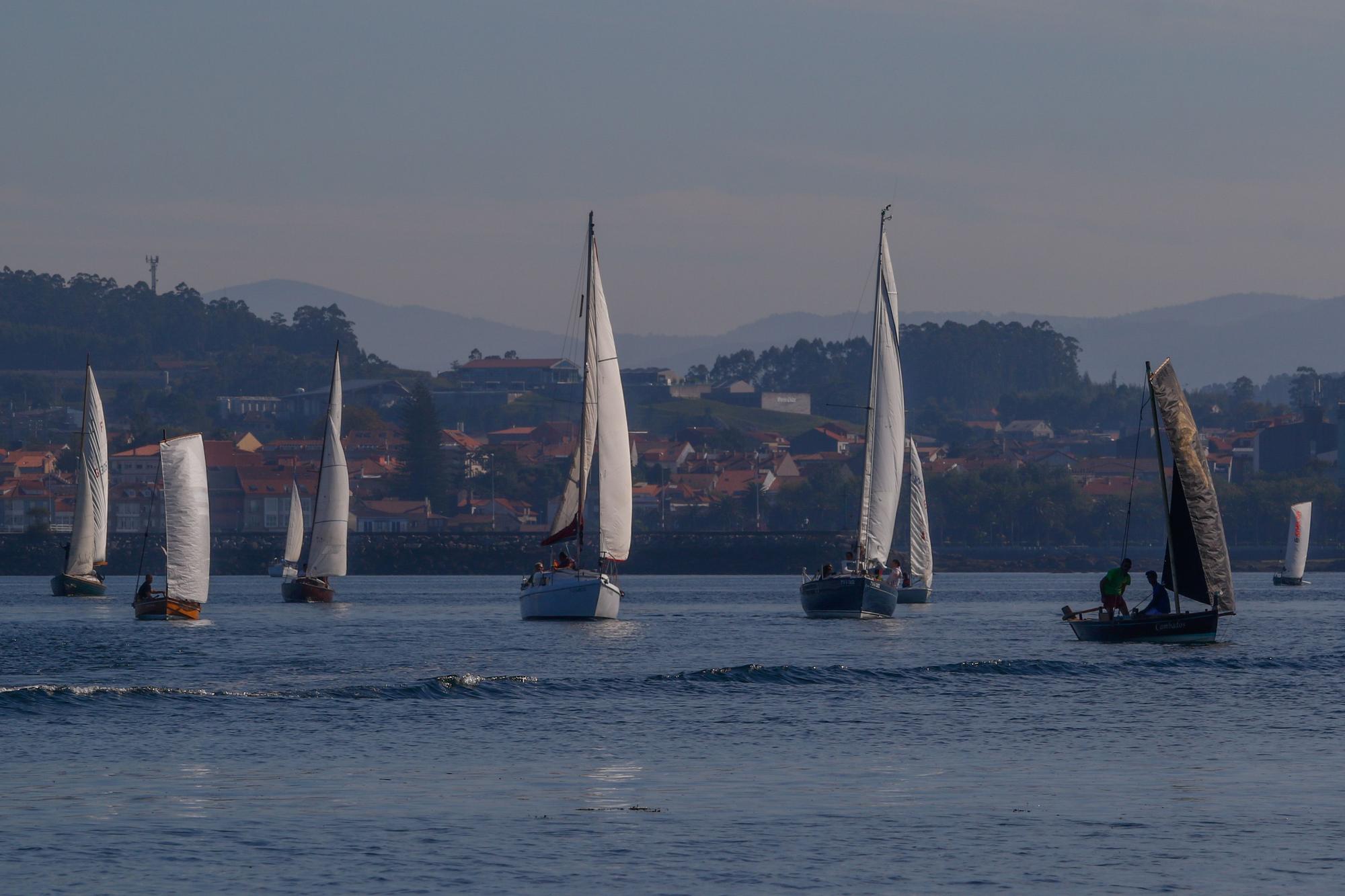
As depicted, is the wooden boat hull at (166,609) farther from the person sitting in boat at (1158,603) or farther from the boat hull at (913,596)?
the person sitting in boat at (1158,603)

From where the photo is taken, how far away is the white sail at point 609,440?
6278 cm

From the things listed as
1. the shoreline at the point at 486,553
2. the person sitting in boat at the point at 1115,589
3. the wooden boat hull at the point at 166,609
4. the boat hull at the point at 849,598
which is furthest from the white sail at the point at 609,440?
the shoreline at the point at 486,553

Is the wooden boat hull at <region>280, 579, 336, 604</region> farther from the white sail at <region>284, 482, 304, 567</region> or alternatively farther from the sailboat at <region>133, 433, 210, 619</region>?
the sailboat at <region>133, 433, 210, 619</region>

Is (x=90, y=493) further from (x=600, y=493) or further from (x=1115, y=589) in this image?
(x=1115, y=589)

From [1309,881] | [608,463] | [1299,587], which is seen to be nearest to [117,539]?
[1299,587]

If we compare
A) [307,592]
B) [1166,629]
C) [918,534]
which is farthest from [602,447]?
[307,592]

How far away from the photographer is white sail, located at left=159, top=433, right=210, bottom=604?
63000 mm

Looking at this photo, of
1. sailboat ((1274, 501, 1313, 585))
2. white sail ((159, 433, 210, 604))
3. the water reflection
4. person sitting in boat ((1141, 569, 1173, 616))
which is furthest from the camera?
sailboat ((1274, 501, 1313, 585))

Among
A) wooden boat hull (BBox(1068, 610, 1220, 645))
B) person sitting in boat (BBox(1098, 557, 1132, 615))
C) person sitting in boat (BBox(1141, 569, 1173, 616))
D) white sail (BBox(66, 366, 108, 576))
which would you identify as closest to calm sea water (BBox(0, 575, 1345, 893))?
wooden boat hull (BBox(1068, 610, 1220, 645))

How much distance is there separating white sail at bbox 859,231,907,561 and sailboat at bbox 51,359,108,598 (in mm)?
44490

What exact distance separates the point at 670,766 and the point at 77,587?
79.1 metres

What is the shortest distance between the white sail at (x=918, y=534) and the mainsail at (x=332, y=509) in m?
23.4

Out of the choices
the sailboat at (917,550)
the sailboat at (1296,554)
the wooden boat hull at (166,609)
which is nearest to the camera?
the wooden boat hull at (166,609)

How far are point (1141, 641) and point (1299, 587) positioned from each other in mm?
86668
